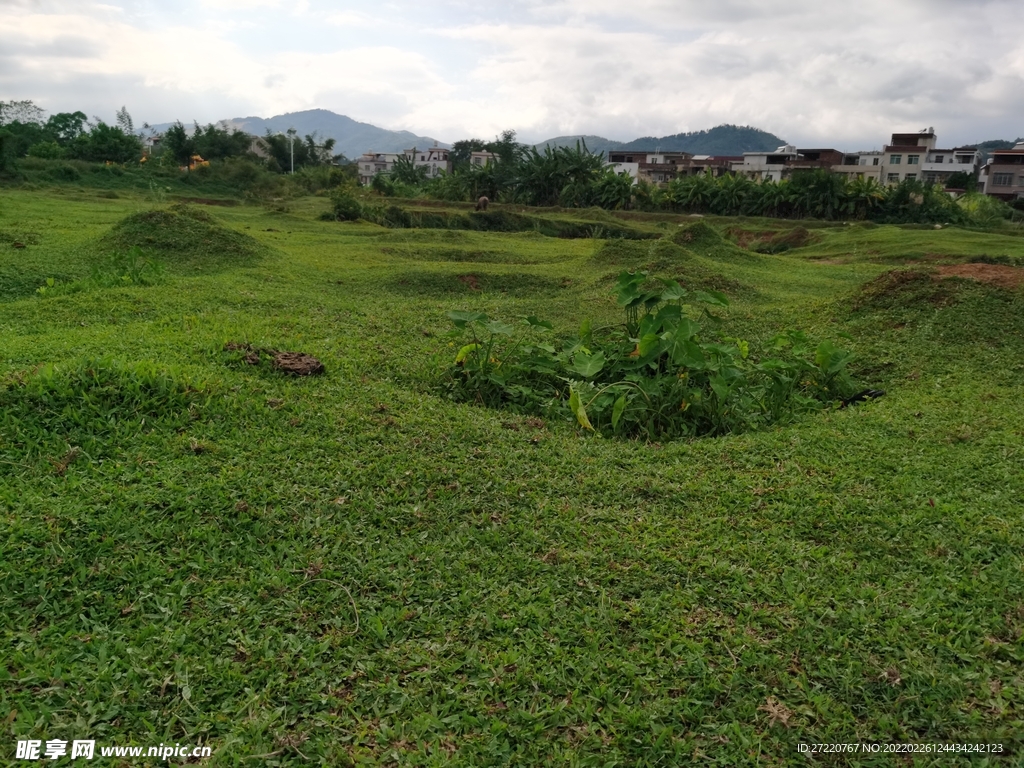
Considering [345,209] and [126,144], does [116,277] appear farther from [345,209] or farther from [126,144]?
[126,144]

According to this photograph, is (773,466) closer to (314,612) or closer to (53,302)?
(314,612)

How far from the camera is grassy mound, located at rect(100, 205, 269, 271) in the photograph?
9.05 m

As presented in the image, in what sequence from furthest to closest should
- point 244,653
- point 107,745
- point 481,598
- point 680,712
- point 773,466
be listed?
point 773,466 → point 481,598 → point 244,653 → point 680,712 → point 107,745

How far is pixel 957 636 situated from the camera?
86.9 inches

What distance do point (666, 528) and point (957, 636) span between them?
104 centimetres

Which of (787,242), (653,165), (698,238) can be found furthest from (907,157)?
(698,238)

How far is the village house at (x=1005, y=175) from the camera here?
156 ft

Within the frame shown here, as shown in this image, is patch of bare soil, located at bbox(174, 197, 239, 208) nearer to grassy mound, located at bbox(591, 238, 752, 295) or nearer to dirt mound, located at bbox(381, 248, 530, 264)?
dirt mound, located at bbox(381, 248, 530, 264)

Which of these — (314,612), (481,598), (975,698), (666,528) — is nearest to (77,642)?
(314,612)

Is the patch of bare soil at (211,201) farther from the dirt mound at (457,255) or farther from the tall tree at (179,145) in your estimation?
the dirt mound at (457,255)

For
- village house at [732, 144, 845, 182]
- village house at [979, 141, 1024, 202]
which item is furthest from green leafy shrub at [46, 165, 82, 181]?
village house at [979, 141, 1024, 202]

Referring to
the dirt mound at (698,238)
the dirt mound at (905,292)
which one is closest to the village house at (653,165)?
the dirt mound at (698,238)

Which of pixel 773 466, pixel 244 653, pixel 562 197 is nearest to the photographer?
pixel 244 653

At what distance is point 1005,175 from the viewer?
48.7 metres
